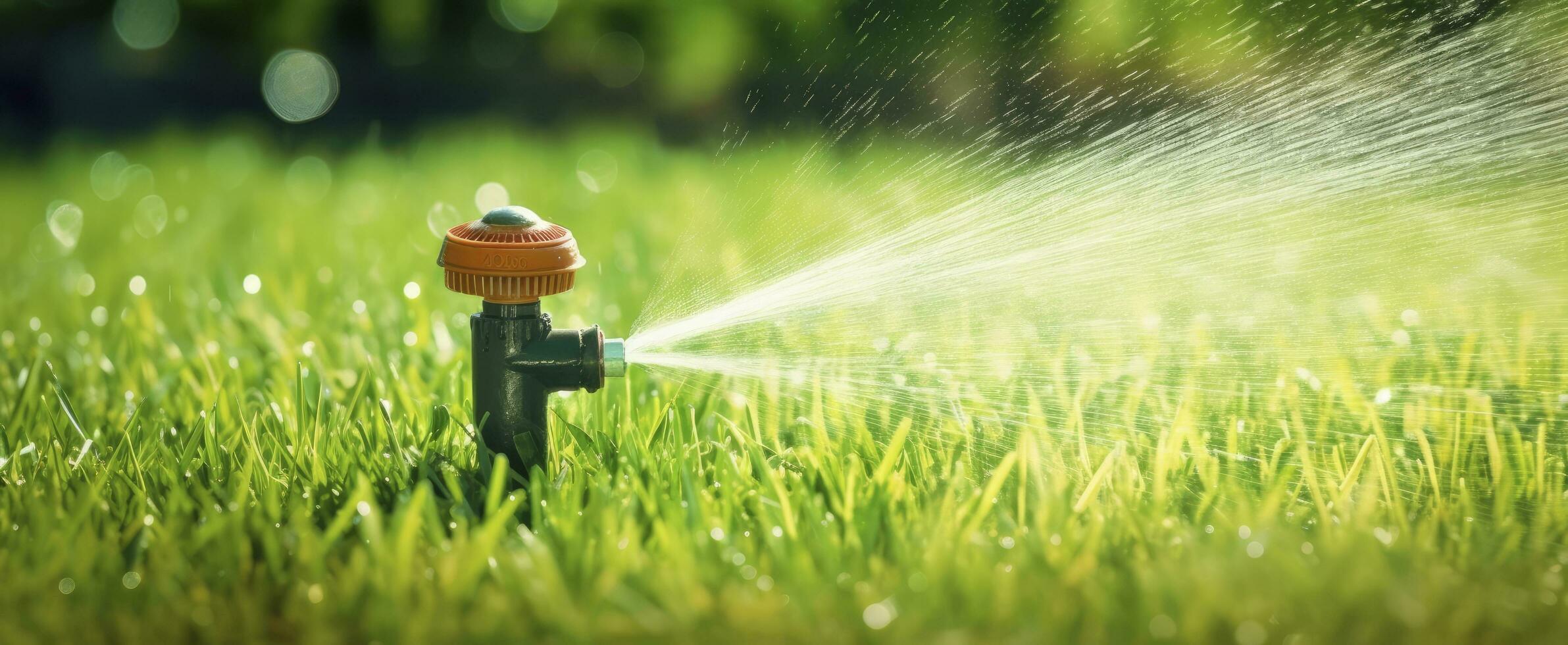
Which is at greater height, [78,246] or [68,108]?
[68,108]

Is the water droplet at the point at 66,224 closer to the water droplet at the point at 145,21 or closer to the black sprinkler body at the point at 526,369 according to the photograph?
the water droplet at the point at 145,21

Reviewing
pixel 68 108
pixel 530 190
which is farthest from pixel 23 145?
pixel 530 190

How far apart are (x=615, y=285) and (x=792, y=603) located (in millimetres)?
1926

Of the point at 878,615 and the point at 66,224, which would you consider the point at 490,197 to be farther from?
the point at 878,615

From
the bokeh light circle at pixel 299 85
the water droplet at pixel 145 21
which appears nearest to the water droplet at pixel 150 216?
the water droplet at pixel 145 21

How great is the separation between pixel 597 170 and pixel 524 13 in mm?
1205

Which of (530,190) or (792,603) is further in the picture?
(530,190)

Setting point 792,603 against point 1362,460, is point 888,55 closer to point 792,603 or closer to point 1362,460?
point 1362,460

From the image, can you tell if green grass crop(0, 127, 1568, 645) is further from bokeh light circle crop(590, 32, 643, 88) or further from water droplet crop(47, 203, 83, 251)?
bokeh light circle crop(590, 32, 643, 88)

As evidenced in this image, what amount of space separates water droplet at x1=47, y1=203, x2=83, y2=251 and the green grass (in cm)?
118

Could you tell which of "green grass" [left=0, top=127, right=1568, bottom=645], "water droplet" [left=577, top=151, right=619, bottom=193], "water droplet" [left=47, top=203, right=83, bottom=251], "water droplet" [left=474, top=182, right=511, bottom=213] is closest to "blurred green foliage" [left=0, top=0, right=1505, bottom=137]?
"water droplet" [left=577, top=151, right=619, bottom=193]

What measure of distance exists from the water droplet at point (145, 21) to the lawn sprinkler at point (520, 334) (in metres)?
5.11

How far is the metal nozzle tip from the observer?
5.36ft

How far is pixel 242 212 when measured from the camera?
416cm
